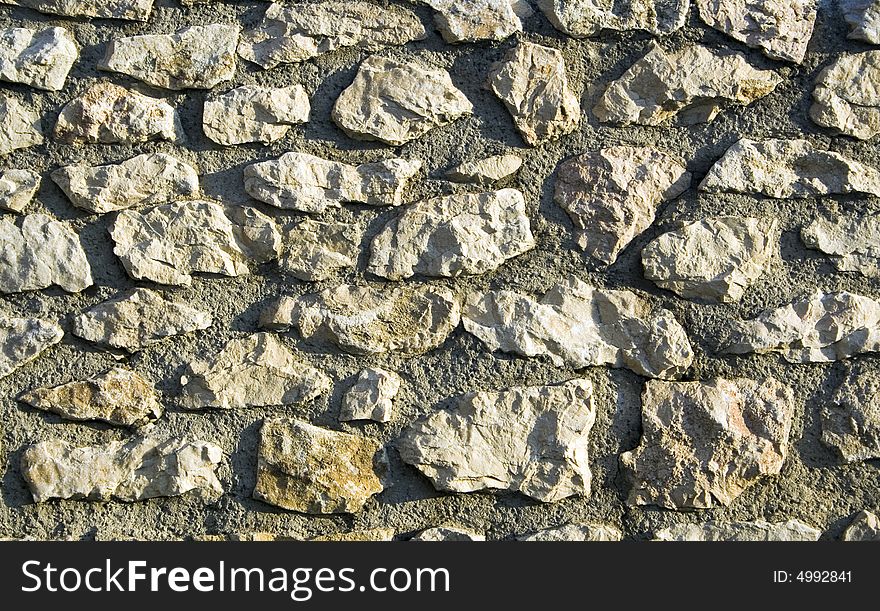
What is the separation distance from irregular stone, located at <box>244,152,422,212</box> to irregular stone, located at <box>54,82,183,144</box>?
0.70ft

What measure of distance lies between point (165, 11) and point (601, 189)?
38.4 inches

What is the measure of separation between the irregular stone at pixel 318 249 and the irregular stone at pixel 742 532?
2.77ft

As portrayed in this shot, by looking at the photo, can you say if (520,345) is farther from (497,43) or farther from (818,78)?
(818,78)

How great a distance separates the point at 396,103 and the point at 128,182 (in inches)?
22.3

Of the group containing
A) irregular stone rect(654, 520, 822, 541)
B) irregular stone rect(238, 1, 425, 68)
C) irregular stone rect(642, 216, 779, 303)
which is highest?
irregular stone rect(238, 1, 425, 68)

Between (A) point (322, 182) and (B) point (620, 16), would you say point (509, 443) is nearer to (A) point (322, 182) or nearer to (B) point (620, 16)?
(A) point (322, 182)

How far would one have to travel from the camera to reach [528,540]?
176cm

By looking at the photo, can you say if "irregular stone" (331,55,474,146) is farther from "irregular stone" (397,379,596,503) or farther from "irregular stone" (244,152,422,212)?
"irregular stone" (397,379,596,503)

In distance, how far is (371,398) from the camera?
5.80 feet

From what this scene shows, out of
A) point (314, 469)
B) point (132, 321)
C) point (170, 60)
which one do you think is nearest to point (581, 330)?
point (314, 469)

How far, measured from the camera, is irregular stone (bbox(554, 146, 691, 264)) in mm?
1809

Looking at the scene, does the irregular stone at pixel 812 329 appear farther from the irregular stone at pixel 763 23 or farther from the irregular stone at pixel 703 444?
the irregular stone at pixel 763 23

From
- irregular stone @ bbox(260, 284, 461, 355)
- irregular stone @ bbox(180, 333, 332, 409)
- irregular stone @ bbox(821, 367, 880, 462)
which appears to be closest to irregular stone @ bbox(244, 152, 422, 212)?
irregular stone @ bbox(260, 284, 461, 355)

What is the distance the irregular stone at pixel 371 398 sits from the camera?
1765mm
